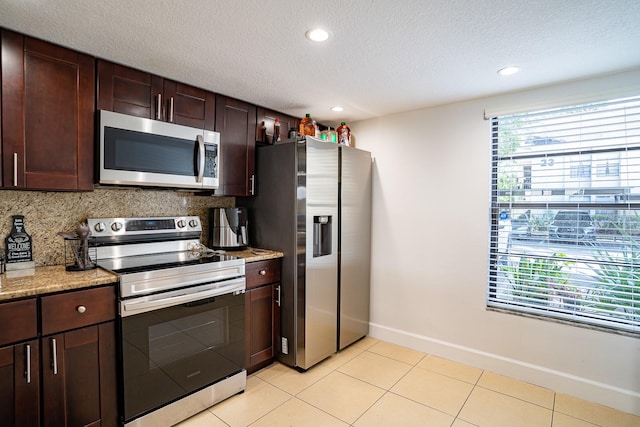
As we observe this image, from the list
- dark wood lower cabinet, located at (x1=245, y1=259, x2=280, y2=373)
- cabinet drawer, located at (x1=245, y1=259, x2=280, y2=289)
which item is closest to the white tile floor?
dark wood lower cabinet, located at (x1=245, y1=259, x2=280, y2=373)

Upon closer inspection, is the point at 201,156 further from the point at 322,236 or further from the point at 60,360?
the point at 60,360

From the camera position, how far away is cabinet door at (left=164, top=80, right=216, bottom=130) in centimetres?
233

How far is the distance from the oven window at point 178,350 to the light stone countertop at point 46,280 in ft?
0.90

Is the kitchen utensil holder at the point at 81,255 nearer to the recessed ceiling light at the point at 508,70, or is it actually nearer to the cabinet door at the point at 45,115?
the cabinet door at the point at 45,115

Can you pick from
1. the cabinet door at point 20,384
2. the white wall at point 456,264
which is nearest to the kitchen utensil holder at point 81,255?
the cabinet door at point 20,384

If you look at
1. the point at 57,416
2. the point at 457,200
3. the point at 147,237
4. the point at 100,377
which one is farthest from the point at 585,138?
the point at 57,416

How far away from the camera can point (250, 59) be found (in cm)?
204

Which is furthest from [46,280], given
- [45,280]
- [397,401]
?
[397,401]

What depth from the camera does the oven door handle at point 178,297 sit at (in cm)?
179

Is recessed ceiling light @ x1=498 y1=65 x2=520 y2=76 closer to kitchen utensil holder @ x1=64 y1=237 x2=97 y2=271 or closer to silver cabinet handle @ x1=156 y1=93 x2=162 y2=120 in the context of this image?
silver cabinet handle @ x1=156 y1=93 x2=162 y2=120

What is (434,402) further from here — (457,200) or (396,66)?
(396,66)

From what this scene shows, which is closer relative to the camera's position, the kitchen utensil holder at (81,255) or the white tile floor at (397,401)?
the kitchen utensil holder at (81,255)

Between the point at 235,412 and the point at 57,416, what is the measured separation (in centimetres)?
96

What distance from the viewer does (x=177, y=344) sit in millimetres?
2010
